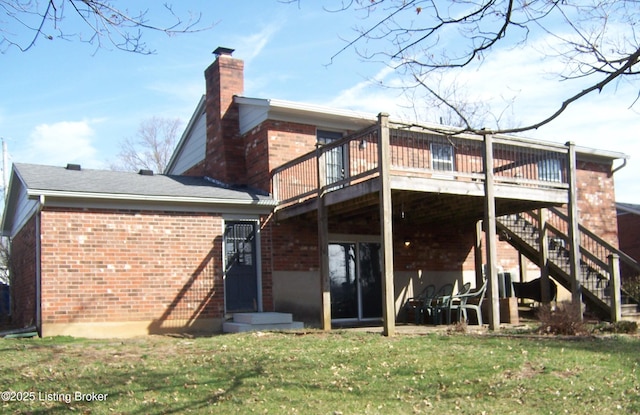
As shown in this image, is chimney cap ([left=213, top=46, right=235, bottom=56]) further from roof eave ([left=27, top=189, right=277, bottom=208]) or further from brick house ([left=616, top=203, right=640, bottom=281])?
brick house ([left=616, top=203, right=640, bottom=281])

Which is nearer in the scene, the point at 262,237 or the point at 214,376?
the point at 214,376

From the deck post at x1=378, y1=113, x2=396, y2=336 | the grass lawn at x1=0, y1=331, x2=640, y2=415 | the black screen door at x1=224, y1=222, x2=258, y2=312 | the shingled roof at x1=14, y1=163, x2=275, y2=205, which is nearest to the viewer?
the grass lawn at x1=0, y1=331, x2=640, y2=415

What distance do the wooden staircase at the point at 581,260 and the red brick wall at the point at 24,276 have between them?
34.7 feet

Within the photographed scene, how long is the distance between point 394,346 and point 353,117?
7.39m

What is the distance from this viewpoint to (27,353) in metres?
9.62

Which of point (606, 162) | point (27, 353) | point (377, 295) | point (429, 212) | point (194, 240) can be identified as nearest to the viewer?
point (27, 353)

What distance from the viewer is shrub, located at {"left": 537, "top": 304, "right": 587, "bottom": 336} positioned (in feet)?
36.0

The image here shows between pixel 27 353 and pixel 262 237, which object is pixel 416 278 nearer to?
pixel 262 237

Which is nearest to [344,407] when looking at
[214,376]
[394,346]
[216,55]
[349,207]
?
[214,376]

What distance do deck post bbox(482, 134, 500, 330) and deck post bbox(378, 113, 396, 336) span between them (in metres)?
1.97

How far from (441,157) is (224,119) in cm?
557

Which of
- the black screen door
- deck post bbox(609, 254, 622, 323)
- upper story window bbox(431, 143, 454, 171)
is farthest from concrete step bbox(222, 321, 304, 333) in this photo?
deck post bbox(609, 254, 622, 323)

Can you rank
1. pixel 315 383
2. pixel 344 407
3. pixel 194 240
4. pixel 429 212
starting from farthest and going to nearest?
pixel 429 212 → pixel 194 240 → pixel 315 383 → pixel 344 407

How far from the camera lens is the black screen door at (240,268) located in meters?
14.5
